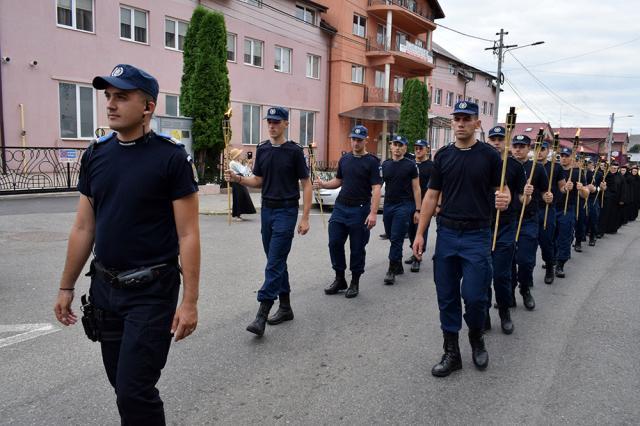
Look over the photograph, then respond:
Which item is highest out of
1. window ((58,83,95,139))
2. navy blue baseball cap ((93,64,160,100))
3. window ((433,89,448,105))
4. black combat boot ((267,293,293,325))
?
window ((433,89,448,105))

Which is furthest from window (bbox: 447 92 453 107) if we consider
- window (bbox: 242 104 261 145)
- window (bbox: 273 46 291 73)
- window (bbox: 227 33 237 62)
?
window (bbox: 227 33 237 62)

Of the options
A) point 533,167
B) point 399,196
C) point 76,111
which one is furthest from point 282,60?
point 533,167

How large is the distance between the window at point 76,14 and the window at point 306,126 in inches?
493

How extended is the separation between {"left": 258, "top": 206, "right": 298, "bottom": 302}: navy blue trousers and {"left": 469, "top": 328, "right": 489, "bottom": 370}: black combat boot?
1.84 m

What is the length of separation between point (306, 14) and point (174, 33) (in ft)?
30.0

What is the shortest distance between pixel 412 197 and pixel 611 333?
3435mm

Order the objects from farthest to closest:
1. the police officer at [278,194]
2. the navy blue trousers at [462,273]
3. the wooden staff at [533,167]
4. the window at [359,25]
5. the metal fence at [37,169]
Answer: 1. the window at [359,25]
2. the metal fence at [37,169]
3. the wooden staff at [533,167]
4. the police officer at [278,194]
5. the navy blue trousers at [462,273]

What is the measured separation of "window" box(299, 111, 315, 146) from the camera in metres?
29.1

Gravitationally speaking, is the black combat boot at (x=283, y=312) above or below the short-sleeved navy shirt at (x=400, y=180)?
below

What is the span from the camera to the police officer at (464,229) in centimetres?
428

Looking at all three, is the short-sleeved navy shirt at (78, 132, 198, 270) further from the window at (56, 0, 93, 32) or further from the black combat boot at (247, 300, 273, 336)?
the window at (56, 0, 93, 32)

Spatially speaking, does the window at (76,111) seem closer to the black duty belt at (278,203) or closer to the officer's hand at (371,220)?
the officer's hand at (371,220)

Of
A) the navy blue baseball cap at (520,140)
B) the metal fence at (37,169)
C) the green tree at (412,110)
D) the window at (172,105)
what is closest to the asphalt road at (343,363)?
the navy blue baseball cap at (520,140)

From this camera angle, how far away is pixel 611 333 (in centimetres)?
550
